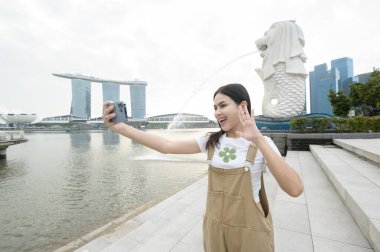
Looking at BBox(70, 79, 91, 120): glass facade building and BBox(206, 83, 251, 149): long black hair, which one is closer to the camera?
BBox(206, 83, 251, 149): long black hair

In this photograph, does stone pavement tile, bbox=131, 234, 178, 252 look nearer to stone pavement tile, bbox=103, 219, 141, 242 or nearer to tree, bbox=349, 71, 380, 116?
stone pavement tile, bbox=103, 219, 141, 242

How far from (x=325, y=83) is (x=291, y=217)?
10054 cm

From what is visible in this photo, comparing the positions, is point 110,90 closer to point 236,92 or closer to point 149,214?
point 149,214

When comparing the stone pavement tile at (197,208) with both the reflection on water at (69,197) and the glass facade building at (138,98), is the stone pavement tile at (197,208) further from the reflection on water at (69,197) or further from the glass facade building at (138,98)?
the glass facade building at (138,98)

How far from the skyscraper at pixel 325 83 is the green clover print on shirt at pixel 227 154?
89.1 metres

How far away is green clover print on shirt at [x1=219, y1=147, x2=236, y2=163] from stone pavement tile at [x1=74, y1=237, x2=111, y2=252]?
2.84 meters

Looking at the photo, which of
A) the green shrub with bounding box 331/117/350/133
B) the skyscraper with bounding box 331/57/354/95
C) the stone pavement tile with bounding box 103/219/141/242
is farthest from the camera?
the skyscraper with bounding box 331/57/354/95

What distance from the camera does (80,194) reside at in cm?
622

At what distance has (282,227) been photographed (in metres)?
2.67

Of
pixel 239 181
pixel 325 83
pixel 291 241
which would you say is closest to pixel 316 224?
pixel 291 241

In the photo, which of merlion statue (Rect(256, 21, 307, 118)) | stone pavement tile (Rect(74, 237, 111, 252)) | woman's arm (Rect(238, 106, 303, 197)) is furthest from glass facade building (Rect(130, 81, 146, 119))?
woman's arm (Rect(238, 106, 303, 197))

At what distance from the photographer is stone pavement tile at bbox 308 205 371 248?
7.34 feet

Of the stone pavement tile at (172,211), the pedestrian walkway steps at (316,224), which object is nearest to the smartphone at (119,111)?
the pedestrian walkway steps at (316,224)

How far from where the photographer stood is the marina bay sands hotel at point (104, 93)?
11469cm
